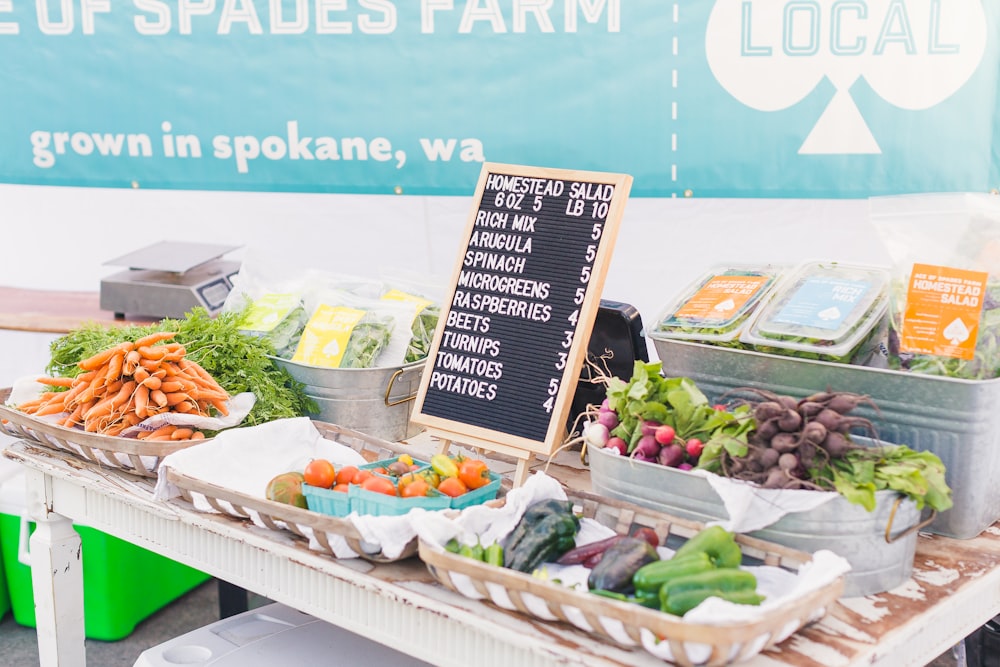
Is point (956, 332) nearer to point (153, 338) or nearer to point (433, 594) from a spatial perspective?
point (433, 594)

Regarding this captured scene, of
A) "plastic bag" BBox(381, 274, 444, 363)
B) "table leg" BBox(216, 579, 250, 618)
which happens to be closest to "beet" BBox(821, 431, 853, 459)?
"plastic bag" BBox(381, 274, 444, 363)

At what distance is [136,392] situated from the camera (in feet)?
8.36

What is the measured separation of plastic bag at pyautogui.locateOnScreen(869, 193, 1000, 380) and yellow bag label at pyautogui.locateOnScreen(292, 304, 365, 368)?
1.43 metres

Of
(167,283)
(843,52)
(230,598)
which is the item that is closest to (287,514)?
(230,598)

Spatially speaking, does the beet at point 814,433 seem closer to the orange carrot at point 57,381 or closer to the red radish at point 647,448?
the red radish at point 647,448

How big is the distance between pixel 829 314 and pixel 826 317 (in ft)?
0.04

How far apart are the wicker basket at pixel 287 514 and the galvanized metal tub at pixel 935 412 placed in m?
0.87

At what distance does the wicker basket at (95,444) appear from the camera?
2.39 metres

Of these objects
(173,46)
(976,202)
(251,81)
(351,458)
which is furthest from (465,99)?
(976,202)

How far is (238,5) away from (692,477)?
2988 millimetres

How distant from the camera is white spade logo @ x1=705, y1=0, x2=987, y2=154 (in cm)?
339

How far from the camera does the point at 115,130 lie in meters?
4.25

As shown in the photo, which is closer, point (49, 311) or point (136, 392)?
point (136, 392)

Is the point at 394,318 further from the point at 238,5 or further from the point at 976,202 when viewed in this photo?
the point at 238,5
